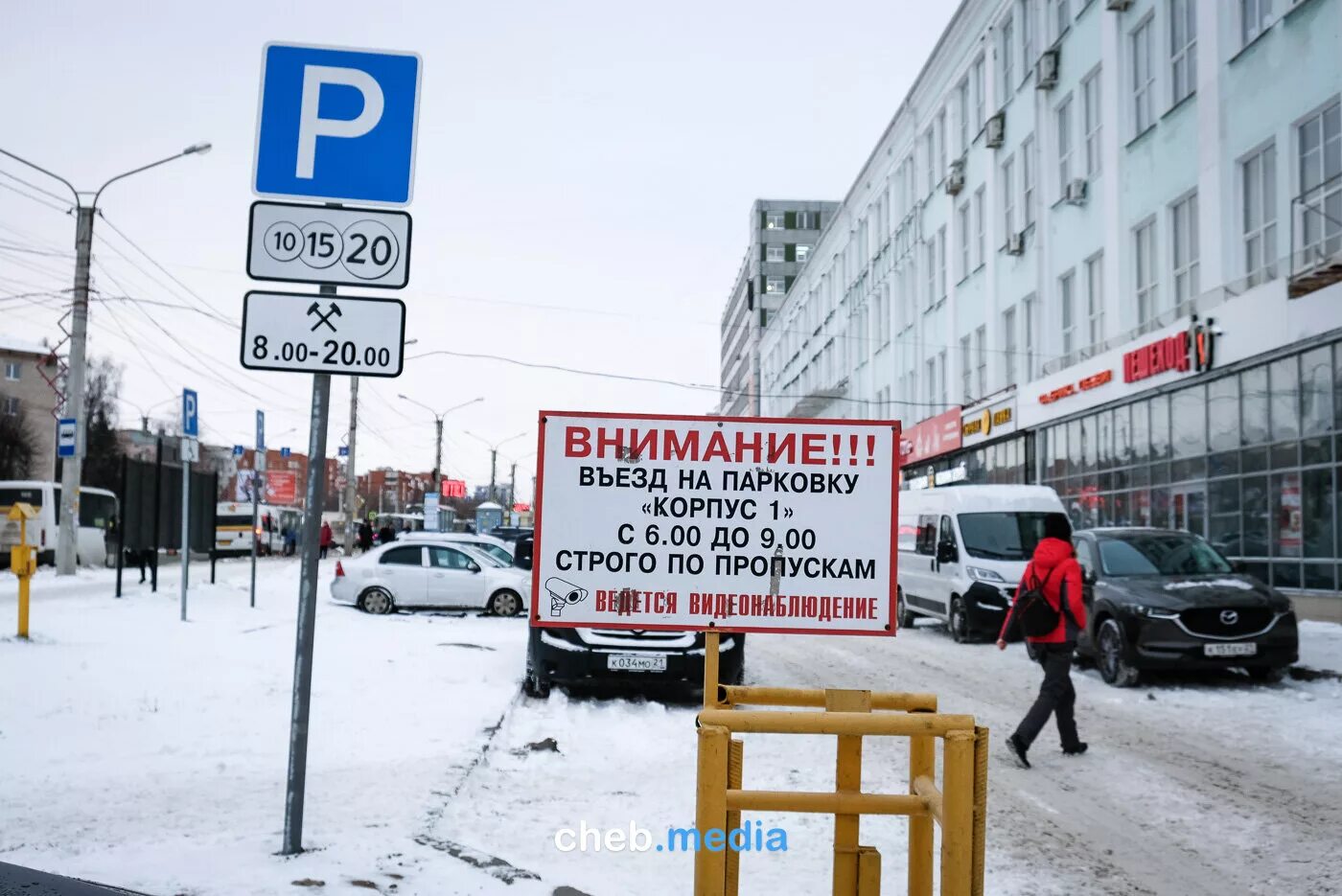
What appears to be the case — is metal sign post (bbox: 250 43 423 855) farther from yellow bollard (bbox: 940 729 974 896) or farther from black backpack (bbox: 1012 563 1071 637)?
black backpack (bbox: 1012 563 1071 637)

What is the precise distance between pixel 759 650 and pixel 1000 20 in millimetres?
23700

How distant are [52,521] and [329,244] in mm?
32264

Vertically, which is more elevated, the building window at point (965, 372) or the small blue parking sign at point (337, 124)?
the building window at point (965, 372)

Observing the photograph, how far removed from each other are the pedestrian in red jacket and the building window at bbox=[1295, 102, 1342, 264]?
36.9 ft

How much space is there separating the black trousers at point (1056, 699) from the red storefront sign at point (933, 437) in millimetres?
28159

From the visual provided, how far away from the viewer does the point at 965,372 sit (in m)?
36.2

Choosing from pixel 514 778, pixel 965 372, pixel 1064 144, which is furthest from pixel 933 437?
pixel 514 778

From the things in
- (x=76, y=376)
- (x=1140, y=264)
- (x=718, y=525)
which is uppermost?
(x=1140, y=264)

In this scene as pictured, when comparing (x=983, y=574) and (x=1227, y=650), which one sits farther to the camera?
(x=983, y=574)

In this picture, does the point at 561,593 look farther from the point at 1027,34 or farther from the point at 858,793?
the point at 1027,34

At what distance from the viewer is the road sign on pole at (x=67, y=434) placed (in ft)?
68.0

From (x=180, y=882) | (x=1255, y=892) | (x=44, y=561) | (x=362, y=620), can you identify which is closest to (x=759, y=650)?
(x=362, y=620)

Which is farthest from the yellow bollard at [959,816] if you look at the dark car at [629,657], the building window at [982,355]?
the building window at [982,355]

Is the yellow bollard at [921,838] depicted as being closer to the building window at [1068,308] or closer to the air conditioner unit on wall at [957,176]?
the building window at [1068,308]
